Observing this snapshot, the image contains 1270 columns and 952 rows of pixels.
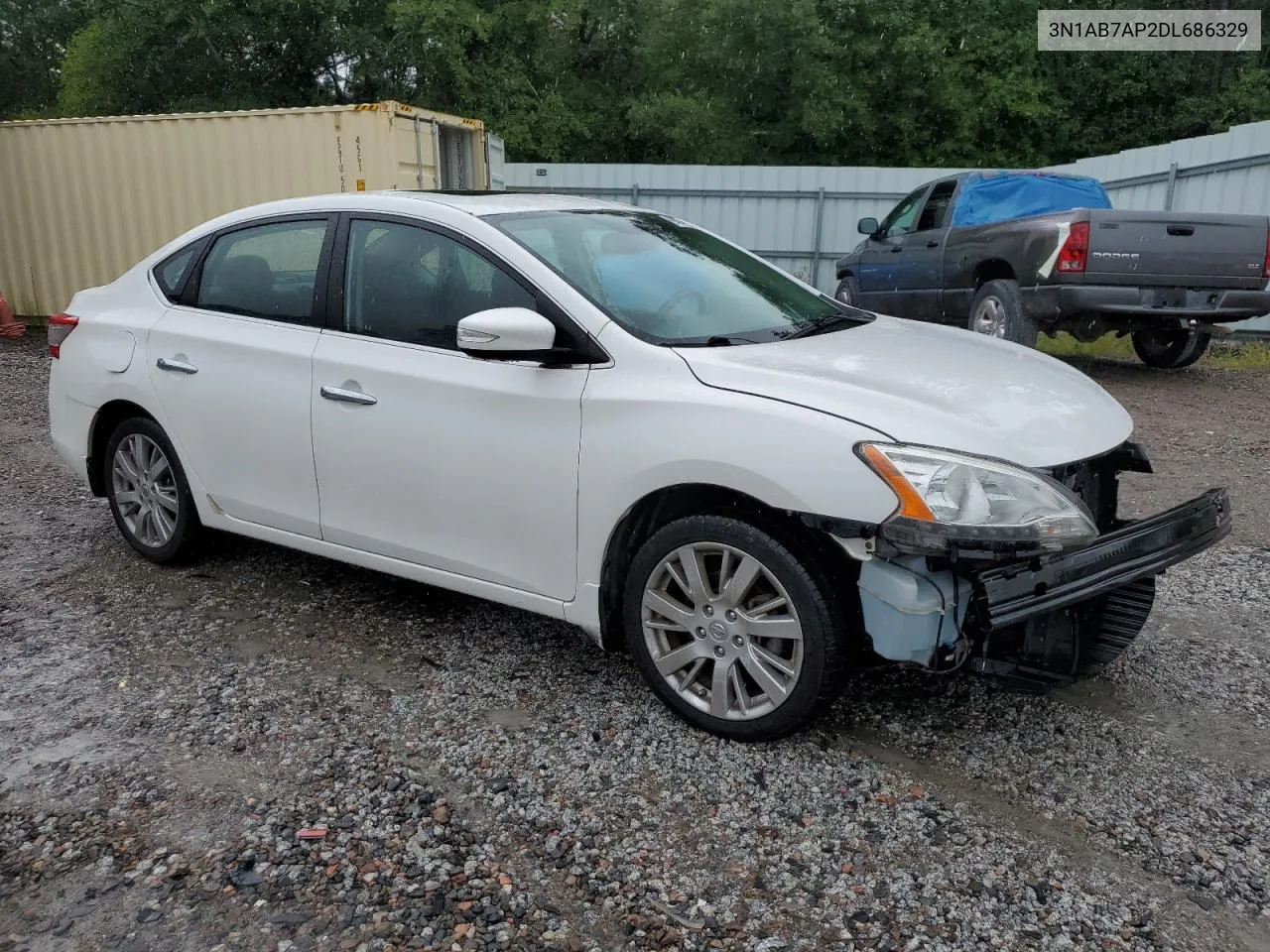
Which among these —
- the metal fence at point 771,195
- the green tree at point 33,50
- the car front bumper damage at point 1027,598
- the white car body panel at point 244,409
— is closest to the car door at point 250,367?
the white car body panel at point 244,409

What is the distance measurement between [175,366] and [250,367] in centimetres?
48

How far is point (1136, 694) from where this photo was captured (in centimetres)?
359

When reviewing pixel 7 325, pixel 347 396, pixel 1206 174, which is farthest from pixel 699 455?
pixel 7 325

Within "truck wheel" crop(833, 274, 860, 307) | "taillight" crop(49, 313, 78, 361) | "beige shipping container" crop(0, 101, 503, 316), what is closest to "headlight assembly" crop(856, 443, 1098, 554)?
"taillight" crop(49, 313, 78, 361)

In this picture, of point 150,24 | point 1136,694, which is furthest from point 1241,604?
point 150,24

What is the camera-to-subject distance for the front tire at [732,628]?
2.99 meters

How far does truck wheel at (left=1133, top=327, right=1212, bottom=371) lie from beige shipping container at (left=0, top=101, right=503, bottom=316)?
25.4 ft

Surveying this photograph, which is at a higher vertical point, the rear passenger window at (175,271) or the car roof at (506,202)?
the car roof at (506,202)

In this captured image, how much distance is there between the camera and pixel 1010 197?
34.1ft

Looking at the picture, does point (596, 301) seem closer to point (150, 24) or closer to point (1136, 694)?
point (1136, 694)

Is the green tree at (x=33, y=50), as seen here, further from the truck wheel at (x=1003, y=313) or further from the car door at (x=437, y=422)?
the car door at (x=437, y=422)

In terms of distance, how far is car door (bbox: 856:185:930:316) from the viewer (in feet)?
36.3

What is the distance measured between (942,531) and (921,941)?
0.99 metres

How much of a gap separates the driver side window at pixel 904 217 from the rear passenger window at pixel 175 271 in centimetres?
821
